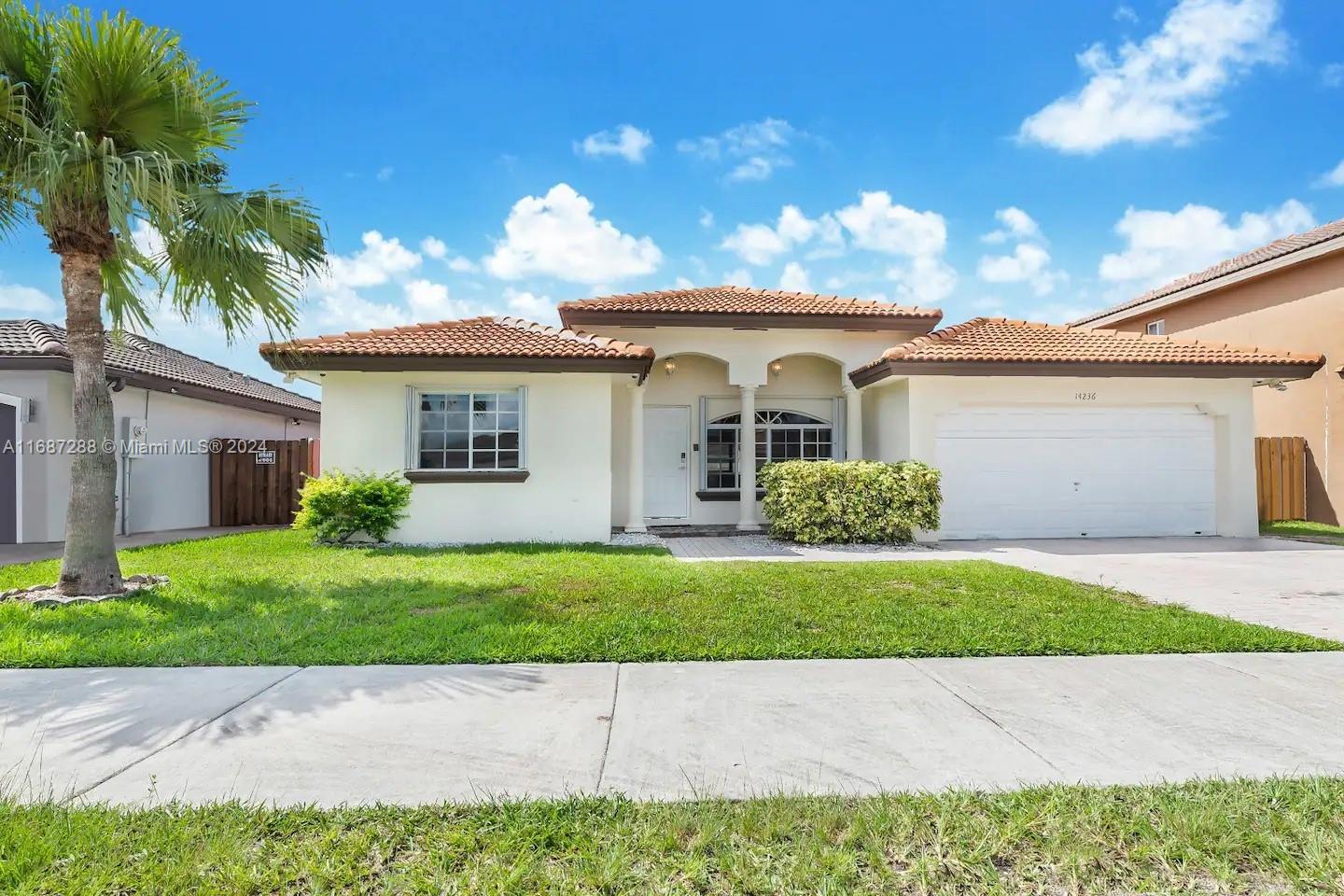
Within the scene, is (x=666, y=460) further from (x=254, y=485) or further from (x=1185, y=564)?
(x=254, y=485)

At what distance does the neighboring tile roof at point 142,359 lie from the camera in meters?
10.7

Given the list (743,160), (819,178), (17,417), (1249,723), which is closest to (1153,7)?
(819,178)

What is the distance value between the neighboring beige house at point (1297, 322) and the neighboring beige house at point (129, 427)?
2105cm

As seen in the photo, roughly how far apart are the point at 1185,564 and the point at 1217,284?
416 inches

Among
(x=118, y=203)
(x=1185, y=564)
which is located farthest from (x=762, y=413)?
(x=118, y=203)

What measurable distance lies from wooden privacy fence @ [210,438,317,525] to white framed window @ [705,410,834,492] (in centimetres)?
902

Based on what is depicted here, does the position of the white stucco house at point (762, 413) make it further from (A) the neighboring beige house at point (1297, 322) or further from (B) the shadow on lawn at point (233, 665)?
(B) the shadow on lawn at point (233, 665)

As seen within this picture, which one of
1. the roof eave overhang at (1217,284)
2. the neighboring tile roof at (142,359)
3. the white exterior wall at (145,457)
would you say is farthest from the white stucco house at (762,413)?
the white exterior wall at (145,457)

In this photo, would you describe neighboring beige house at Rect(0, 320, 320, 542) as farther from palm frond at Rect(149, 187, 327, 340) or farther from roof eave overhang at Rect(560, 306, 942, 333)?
roof eave overhang at Rect(560, 306, 942, 333)

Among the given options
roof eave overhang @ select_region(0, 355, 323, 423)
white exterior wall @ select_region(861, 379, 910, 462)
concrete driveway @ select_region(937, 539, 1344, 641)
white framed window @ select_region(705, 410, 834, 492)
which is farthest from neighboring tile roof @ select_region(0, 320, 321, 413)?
concrete driveway @ select_region(937, 539, 1344, 641)

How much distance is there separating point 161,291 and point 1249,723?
1005 centimetres

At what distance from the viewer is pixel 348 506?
1009cm

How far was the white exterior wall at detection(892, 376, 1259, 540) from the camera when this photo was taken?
38.3 ft

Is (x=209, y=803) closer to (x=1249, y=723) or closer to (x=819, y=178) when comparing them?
(x=1249, y=723)
